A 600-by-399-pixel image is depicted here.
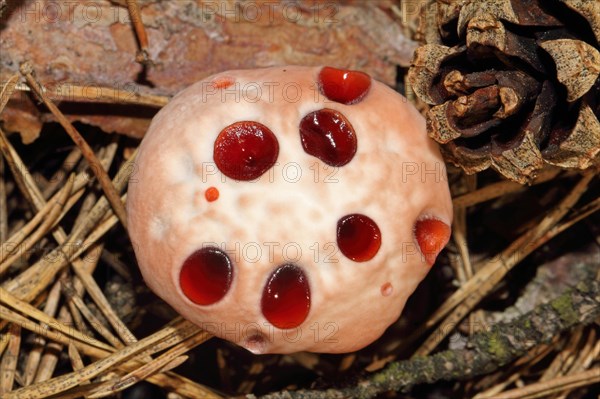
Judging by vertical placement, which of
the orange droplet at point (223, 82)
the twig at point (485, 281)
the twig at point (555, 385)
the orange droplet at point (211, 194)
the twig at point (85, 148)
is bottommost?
the twig at point (555, 385)

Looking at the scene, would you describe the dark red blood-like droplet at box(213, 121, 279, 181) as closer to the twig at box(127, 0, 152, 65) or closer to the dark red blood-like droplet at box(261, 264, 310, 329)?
the dark red blood-like droplet at box(261, 264, 310, 329)

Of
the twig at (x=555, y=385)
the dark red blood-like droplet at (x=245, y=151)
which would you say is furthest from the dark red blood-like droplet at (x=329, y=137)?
the twig at (x=555, y=385)

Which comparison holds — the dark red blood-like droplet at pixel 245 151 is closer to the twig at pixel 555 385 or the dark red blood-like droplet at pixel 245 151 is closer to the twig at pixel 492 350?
the twig at pixel 492 350

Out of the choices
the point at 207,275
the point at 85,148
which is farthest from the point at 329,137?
the point at 85,148

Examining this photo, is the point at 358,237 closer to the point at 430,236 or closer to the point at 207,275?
the point at 430,236

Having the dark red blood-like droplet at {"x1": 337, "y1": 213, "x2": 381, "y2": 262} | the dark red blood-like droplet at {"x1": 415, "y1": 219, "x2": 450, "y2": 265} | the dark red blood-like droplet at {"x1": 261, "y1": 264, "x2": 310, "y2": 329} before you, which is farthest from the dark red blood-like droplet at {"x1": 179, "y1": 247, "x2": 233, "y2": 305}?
the dark red blood-like droplet at {"x1": 415, "y1": 219, "x2": 450, "y2": 265}

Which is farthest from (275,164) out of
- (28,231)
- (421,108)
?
(28,231)

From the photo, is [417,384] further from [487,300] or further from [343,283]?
[343,283]

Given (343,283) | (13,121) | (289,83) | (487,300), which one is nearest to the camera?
(343,283)
